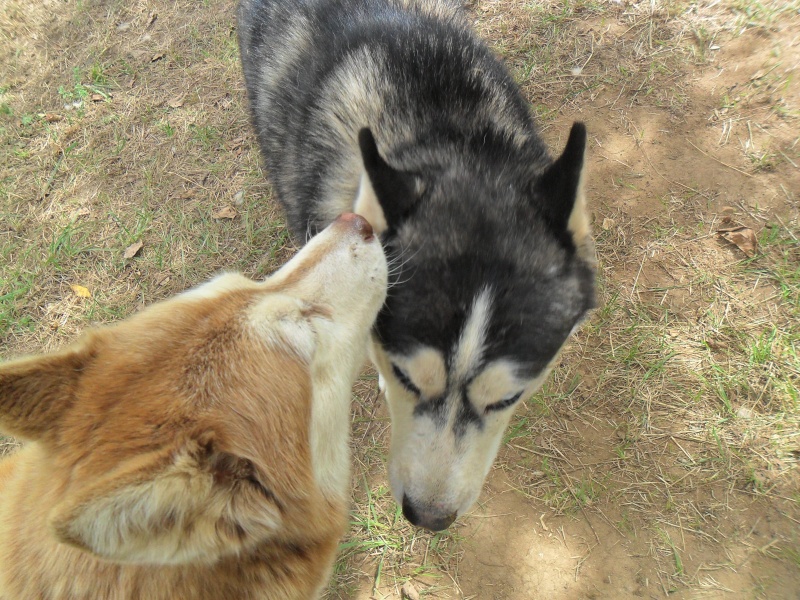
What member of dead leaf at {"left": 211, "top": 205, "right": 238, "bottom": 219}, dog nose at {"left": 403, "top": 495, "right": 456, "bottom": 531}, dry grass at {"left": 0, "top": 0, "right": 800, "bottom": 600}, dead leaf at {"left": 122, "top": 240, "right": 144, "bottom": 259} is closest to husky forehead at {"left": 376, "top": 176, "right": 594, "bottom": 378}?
dog nose at {"left": 403, "top": 495, "right": 456, "bottom": 531}

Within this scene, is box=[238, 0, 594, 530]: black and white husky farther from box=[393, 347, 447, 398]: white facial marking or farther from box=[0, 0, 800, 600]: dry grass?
box=[0, 0, 800, 600]: dry grass

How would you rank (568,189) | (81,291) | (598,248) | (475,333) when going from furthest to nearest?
(81,291), (598,248), (568,189), (475,333)

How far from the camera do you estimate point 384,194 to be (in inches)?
69.1

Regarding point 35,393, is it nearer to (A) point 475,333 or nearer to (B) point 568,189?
(A) point 475,333

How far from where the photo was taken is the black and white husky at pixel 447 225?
1.64m

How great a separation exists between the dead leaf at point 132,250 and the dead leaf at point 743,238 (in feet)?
13.9

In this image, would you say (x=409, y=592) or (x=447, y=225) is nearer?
(x=447, y=225)

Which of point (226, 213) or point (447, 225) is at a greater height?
point (447, 225)

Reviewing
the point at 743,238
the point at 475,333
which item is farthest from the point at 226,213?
the point at 743,238

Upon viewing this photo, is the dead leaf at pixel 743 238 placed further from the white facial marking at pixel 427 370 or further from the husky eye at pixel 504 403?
the white facial marking at pixel 427 370

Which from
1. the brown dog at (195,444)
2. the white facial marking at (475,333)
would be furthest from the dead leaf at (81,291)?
the white facial marking at (475,333)

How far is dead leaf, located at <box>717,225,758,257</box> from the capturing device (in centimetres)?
289

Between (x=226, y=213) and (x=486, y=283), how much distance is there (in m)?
2.76

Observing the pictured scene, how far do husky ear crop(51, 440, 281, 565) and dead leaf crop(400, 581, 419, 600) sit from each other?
1.49m
